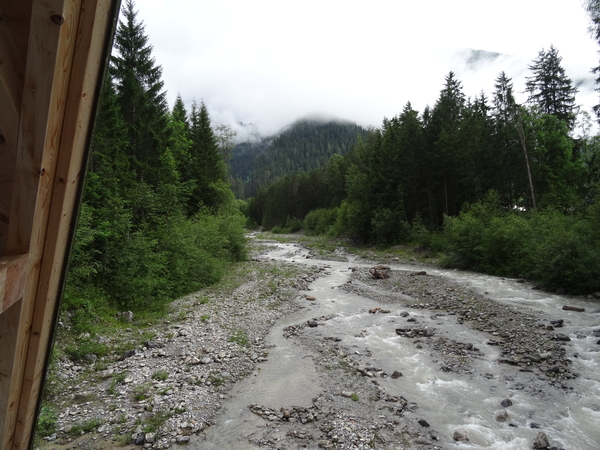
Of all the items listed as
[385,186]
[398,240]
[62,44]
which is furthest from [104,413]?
[385,186]

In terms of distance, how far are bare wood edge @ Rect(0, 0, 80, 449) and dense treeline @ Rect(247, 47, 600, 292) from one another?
2082cm

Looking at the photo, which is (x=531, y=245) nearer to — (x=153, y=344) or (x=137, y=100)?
(x=153, y=344)

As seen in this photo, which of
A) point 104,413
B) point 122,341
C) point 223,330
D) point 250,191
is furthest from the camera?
point 250,191

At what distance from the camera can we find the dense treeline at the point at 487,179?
21859 mm

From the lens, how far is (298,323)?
42.1 feet

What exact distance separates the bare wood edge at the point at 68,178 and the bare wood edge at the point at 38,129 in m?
0.03

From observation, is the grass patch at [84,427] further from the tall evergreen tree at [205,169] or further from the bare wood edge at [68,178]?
the tall evergreen tree at [205,169]

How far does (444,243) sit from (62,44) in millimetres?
30458

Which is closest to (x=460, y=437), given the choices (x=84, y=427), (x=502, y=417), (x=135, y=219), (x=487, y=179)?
(x=502, y=417)

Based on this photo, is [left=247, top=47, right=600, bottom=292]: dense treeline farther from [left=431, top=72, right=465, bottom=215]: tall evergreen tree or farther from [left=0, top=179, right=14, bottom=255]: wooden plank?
[left=0, top=179, right=14, bottom=255]: wooden plank

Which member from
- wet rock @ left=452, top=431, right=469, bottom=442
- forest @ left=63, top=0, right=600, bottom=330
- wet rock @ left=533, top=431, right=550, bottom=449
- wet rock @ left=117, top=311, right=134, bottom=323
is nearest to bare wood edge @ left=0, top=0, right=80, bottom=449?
forest @ left=63, top=0, right=600, bottom=330

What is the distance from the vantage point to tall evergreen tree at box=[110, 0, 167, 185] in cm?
2031

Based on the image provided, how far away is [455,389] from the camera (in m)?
7.86

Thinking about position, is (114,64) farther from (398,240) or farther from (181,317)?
(398,240)
